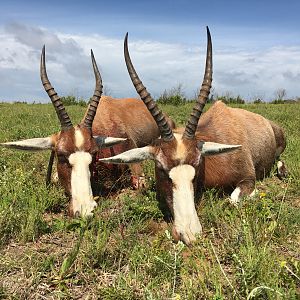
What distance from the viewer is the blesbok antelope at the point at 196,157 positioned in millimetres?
4867

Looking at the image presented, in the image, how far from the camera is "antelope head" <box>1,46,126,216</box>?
559cm

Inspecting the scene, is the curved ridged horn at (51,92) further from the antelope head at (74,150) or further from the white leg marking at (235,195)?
the white leg marking at (235,195)

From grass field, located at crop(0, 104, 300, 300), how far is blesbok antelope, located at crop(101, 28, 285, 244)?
297 millimetres

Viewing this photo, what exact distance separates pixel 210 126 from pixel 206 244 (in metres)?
3.00

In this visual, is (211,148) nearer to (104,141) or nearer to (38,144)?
(104,141)

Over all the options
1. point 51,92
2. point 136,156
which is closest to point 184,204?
point 136,156

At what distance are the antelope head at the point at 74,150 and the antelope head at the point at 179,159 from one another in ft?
1.98

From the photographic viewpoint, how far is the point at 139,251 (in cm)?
412

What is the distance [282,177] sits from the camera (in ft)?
25.3

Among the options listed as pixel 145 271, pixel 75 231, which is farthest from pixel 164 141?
pixel 145 271

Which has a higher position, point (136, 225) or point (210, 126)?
point (210, 126)

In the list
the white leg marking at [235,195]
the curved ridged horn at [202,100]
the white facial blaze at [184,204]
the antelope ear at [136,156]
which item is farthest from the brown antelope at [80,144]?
the white leg marking at [235,195]

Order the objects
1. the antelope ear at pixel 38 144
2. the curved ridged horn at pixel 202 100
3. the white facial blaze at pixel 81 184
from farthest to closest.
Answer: the antelope ear at pixel 38 144 → the white facial blaze at pixel 81 184 → the curved ridged horn at pixel 202 100

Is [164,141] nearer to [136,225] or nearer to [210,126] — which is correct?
[136,225]
